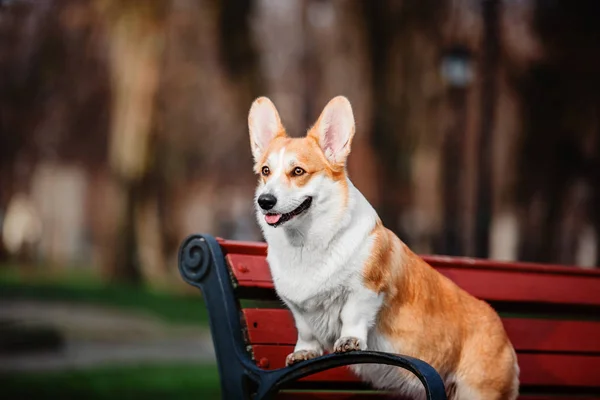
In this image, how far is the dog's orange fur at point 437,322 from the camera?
259 cm

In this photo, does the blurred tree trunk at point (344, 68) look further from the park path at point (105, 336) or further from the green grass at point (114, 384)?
the green grass at point (114, 384)

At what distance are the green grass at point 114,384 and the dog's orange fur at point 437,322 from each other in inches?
199

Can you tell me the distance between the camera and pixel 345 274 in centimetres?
252

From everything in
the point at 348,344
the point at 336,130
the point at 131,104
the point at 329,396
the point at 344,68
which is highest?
the point at 344,68

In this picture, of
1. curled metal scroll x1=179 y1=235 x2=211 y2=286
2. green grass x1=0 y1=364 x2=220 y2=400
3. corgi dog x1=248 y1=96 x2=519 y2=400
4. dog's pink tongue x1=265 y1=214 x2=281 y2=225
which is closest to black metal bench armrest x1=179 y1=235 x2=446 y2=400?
curled metal scroll x1=179 y1=235 x2=211 y2=286

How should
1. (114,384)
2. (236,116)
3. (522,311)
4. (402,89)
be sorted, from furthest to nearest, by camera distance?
(236,116) < (402,89) < (114,384) < (522,311)

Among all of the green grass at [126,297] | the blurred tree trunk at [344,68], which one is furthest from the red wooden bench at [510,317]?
the green grass at [126,297]

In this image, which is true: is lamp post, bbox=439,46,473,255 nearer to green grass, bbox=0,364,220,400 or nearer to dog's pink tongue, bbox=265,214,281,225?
green grass, bbox=0,364,220,400

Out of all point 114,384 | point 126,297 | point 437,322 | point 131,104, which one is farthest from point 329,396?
point 131,104

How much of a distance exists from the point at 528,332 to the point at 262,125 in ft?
4.29

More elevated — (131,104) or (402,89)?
(402,89)

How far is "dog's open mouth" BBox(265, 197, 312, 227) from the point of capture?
245cm

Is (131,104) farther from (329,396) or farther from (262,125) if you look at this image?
(262,125)

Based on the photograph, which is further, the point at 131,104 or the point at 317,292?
the point at 131,104
